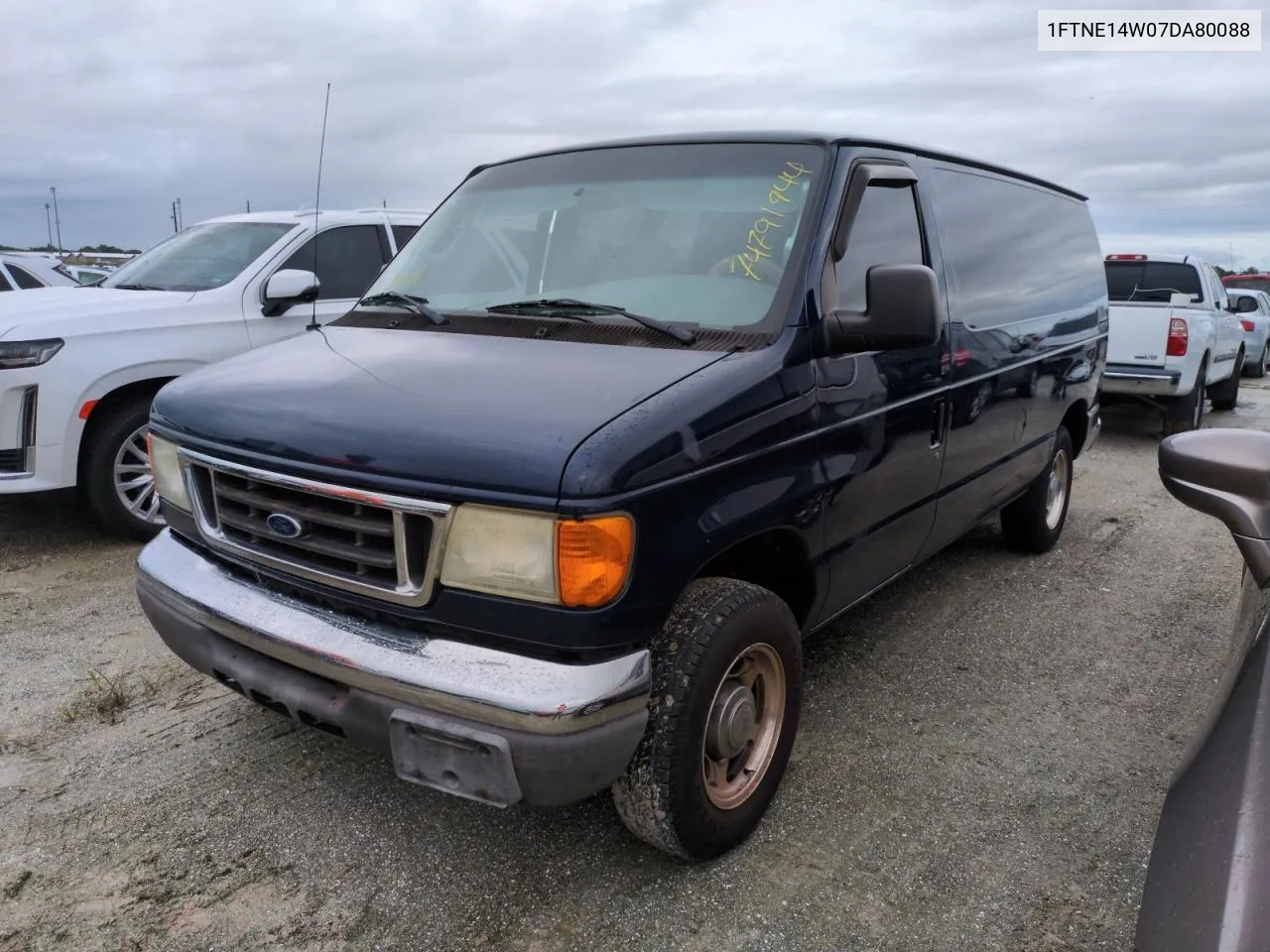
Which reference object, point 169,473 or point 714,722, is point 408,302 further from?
point 714,722

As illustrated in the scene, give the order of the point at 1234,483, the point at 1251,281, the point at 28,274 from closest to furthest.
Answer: the point at 1234,483 → the point at 28,274 → the point at 1251,281

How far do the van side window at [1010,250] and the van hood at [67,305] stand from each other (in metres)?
4.30

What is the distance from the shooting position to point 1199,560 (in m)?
5.55

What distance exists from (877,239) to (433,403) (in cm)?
170

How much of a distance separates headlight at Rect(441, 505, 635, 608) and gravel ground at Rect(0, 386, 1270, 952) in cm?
95

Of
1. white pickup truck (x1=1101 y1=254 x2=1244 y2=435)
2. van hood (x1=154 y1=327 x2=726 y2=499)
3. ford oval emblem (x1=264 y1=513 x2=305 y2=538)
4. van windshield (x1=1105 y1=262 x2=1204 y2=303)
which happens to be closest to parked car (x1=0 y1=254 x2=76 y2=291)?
van hood (x1=154 y1=327 x2=726 y2=499)

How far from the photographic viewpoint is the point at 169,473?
297 cm

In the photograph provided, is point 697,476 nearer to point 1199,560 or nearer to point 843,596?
point 843,596

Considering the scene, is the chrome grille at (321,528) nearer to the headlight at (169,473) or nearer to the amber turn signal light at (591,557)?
the headlight at (169,473)

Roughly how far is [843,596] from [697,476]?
3.71 ft

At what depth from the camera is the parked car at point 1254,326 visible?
602 inches

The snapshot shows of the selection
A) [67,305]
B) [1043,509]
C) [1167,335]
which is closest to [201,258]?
[67,305]

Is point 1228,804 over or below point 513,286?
below

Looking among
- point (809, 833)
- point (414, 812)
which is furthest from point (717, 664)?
point (414, 812)
